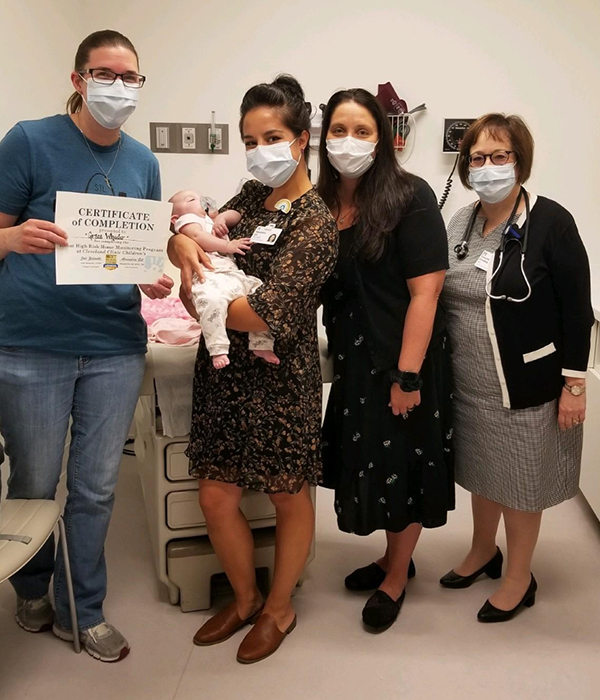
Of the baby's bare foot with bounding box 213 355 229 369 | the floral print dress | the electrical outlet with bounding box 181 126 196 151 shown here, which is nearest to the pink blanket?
the floral print dress

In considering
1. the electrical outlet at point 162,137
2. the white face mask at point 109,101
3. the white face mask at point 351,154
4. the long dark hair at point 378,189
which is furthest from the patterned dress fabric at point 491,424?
the electrical outlet at point 162,137

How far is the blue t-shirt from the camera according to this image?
131 cm

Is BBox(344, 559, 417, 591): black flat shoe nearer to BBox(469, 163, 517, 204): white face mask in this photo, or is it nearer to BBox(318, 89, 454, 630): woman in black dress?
BBox(318, 89, 454, 630): woman in black dress

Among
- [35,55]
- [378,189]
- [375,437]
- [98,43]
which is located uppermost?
[35,55]

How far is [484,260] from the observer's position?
5.37 feet

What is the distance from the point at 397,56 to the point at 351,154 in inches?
69.1

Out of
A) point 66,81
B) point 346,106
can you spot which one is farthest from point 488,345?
point 66,81

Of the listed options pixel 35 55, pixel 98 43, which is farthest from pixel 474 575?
pixel 35 55

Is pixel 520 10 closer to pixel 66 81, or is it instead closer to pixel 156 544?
pixel 66 81

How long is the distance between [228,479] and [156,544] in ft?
1.45

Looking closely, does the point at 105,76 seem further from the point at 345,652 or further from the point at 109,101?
the point at 345,652

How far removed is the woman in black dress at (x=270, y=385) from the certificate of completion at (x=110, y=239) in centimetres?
10

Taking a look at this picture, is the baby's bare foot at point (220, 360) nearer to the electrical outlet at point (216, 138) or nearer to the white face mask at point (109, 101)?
the white face mask at point (109, 101)

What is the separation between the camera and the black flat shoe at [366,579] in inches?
76.8
